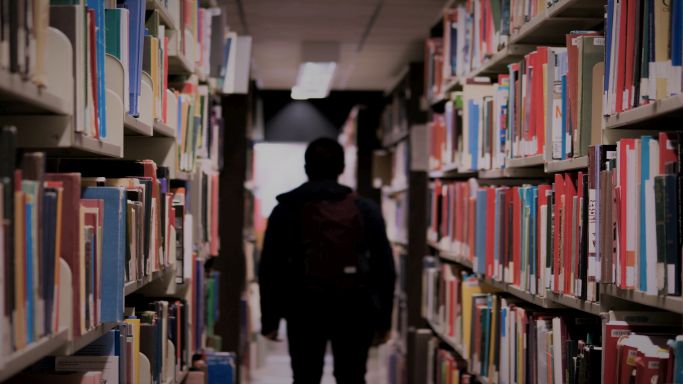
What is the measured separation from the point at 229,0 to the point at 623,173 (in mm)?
3439

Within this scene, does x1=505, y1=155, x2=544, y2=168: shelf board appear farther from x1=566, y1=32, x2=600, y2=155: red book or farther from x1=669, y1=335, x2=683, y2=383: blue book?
x1=669, y1=335, x2=683, y2=383: blue book

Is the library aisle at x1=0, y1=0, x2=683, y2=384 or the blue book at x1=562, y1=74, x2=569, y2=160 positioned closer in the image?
the library aisle at x1=0, y1=0, x2=683, y2=384

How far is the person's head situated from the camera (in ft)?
12.1

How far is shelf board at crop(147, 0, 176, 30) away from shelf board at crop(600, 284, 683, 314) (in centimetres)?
160

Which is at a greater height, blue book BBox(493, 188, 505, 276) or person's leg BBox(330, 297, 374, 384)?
blue book BBox(493, 188, 505, 276)

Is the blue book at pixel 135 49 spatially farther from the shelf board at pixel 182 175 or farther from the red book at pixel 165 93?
the shelf board at pixel 182 175

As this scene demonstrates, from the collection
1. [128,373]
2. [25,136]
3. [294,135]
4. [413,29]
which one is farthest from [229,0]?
[294,135]

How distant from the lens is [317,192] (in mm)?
3564

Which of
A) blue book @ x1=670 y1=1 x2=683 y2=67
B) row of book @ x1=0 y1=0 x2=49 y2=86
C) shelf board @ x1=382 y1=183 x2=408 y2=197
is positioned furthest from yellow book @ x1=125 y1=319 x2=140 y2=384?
shelf board @ x1=382 y1=183 x2=408 y2=197

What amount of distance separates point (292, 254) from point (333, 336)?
15.0 inches

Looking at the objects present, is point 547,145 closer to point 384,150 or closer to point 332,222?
point 332,222

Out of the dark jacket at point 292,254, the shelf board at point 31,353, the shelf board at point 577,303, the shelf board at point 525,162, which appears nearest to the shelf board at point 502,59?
the shelf board at point 525,162

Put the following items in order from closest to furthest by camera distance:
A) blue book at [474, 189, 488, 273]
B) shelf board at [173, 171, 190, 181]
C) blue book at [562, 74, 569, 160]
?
1. blue book at [562, 74, 569, 160]
2. shelf board at [173, 171, 190, 181]
3. blue book at [474, 189, 488, 273]

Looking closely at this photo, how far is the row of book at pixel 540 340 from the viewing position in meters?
1.91
